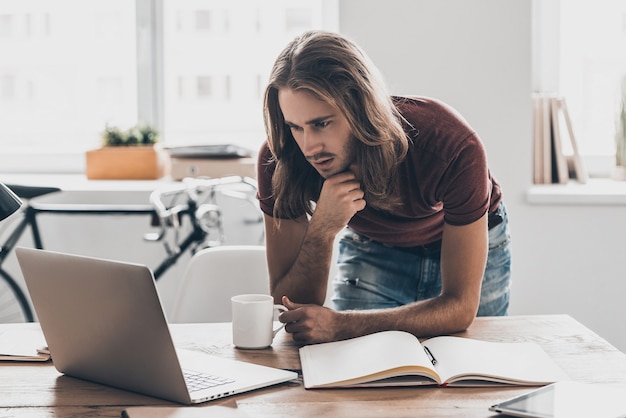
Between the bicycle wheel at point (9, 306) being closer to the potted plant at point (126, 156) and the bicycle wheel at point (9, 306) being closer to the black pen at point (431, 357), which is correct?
the potted plant at point (126, 156)

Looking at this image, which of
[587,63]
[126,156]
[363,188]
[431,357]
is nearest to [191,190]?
[126,156]

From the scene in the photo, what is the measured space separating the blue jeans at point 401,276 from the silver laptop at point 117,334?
30.2 inches

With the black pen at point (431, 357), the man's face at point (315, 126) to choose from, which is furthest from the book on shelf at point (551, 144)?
the black pen at point (431, 357)

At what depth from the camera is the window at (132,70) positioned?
10.9ft

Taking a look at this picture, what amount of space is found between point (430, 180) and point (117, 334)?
0.85 meters

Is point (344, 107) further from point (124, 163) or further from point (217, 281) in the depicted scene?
point (124, 163)

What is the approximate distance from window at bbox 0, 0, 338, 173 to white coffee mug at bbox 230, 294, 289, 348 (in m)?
1.88

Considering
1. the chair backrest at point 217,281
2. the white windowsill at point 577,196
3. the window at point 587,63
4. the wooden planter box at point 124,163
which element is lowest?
the chair backrest at point 217,281

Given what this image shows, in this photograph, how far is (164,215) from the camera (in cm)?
244

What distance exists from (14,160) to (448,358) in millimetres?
2541

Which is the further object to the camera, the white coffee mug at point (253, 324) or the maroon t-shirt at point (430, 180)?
the maroon t-shirt at point (430, 180)

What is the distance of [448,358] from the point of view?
1349 mm

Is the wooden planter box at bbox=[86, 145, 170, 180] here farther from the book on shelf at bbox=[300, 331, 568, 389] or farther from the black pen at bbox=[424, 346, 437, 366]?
the black pen at bbox=[424, 346, 437, 366]

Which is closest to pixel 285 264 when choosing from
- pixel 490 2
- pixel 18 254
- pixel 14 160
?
pixel 18 254
